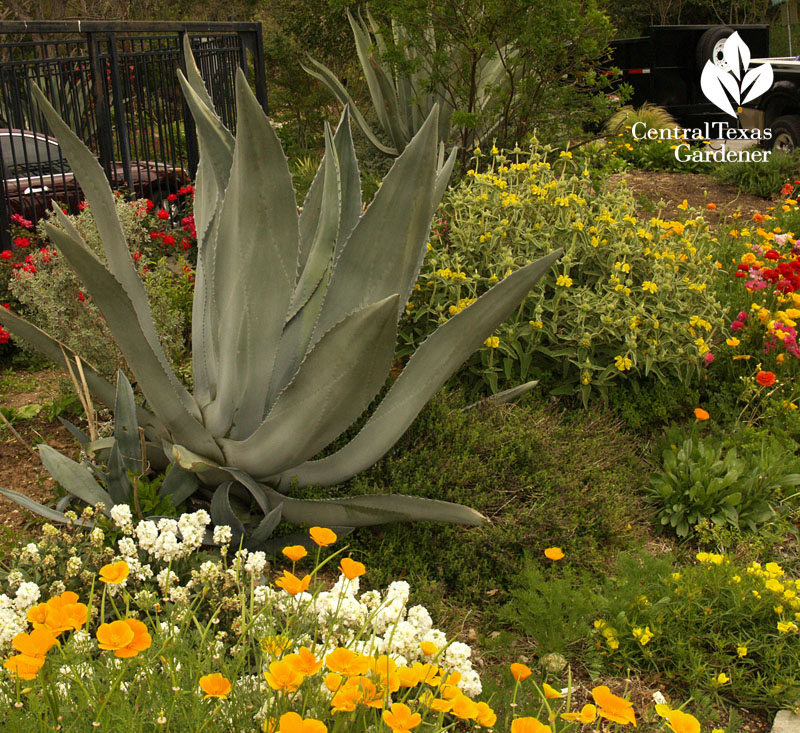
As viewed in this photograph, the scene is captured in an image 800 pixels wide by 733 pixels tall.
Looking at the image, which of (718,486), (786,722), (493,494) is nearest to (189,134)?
(493,494)

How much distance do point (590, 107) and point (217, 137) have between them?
5.62 metres

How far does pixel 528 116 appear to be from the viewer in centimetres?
727

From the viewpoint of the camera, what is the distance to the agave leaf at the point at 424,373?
8.18 feet

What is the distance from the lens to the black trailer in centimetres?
1339

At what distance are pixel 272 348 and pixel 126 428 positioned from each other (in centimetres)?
54

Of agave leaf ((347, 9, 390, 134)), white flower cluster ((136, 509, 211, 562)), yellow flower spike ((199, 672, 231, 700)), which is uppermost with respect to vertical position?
agave leaf ((347, 9, 390, 134))

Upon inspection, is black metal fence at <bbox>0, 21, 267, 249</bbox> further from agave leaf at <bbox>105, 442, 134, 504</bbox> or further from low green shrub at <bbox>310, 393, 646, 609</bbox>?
agave leaf at <bbox>105, 442, 134, 504</bbox>

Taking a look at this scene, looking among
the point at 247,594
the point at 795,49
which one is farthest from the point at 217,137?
the point at 795,49

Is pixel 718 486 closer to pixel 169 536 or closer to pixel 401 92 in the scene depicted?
pixel 169 536

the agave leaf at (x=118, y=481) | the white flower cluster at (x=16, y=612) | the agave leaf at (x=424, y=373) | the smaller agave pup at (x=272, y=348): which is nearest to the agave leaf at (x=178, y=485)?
the smaller agave pup at (x=272, y=348)

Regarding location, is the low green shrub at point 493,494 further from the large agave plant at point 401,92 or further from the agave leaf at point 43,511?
the large agave plant at point 401,92

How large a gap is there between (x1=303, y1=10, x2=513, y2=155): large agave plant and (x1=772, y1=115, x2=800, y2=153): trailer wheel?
15.9 ft

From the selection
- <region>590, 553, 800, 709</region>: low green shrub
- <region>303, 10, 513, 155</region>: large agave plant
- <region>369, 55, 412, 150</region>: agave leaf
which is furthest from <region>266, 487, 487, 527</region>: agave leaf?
<region>369, 55, 412, 150</region>: agave leaf

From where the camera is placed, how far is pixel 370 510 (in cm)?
270
